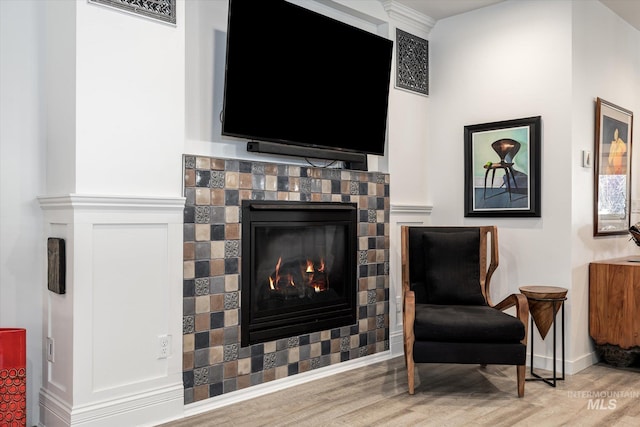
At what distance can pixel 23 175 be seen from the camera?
8.61 feet

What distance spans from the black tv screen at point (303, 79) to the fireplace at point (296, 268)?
459mm

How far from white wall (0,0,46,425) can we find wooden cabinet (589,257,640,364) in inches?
140

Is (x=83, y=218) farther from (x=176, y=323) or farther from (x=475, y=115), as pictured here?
(x=475, y=115)

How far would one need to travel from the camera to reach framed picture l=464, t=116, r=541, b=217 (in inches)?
148

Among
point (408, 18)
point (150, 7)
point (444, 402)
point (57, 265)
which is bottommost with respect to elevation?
point (444, 402)

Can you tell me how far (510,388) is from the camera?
10.6ft

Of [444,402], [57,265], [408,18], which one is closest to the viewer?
[57,265]

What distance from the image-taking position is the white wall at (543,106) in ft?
11.8

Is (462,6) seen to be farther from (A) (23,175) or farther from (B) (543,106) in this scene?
(A) (23,175)

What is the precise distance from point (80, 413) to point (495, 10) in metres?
3.77

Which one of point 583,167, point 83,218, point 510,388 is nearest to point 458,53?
point 583,167

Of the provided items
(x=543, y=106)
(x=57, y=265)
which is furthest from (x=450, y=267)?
(x=57, y=265)

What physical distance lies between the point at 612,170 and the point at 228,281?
3.07m

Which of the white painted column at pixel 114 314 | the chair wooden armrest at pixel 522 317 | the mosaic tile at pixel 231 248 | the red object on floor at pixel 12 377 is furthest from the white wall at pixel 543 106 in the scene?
the red object on floor at pixel 12 377
